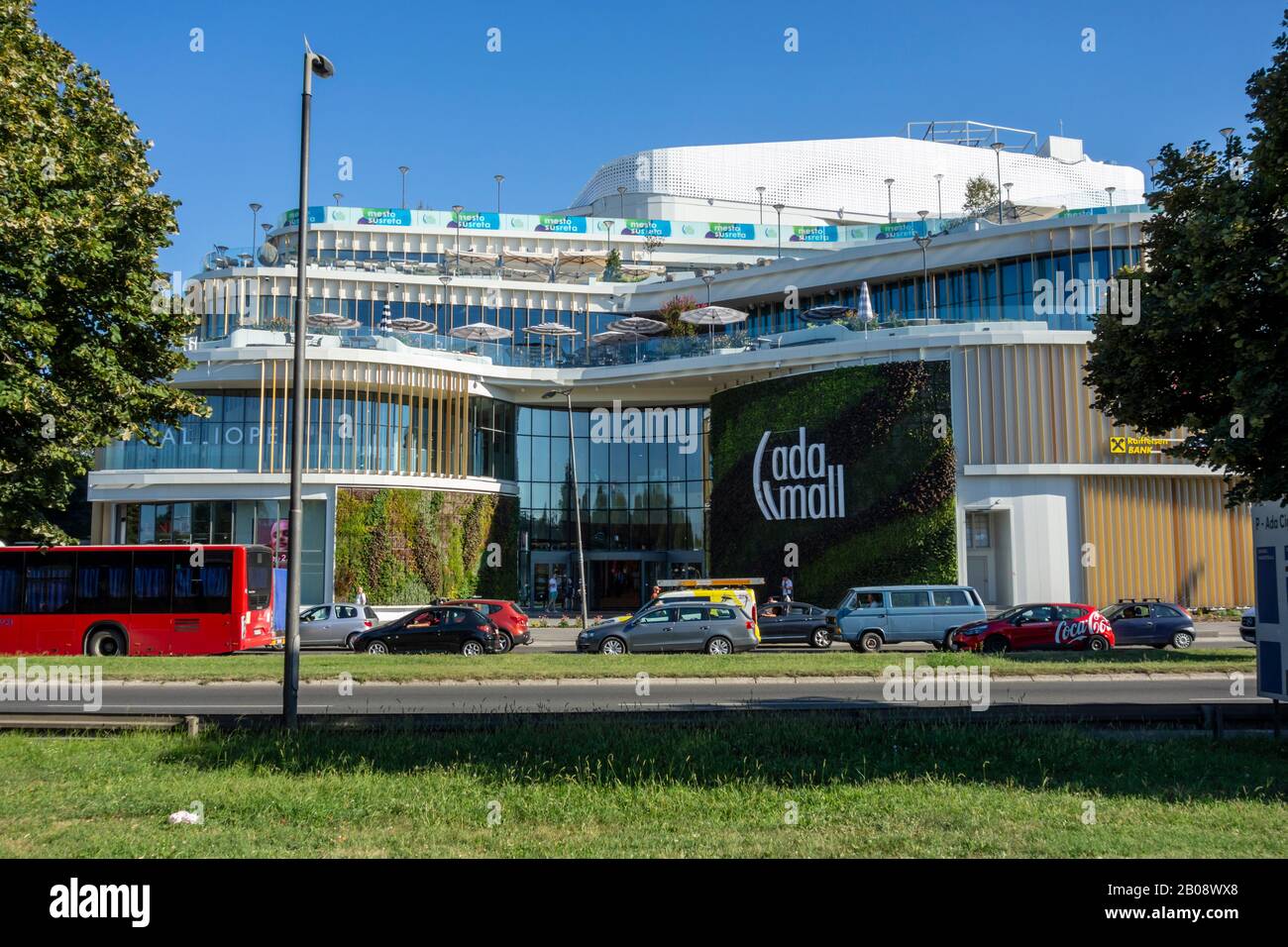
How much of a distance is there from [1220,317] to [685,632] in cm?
1574

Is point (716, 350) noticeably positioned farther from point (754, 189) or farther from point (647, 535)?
point (754, 189)

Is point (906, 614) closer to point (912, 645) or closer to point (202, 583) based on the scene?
→ point (912, 645)

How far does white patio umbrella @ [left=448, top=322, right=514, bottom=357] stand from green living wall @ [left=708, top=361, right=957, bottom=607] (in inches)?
590

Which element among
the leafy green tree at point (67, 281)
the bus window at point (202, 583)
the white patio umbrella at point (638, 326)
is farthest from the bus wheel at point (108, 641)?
the white patio umbrella at point (638, 326)

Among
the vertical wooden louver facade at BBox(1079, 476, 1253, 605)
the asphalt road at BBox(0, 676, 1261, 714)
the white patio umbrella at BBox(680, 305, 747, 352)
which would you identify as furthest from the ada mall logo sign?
the asphalt road at BBox(0, 676, 1261, 714)

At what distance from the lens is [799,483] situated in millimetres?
38969

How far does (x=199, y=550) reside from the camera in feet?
89.4

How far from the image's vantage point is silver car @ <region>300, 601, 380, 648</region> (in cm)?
3175

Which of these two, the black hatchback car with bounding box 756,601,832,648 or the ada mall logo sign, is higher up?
the ada mall logo sign

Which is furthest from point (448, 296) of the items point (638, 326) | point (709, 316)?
point (709, 316)

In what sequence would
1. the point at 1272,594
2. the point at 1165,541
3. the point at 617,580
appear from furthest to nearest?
the point at 617,580, the point at 1165,541, the point at 1272,594

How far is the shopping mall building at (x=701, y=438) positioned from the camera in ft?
121

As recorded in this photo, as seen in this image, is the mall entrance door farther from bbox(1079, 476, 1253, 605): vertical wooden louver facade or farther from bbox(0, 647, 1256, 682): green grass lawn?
bbox(0, 647, 1256, 682): green grass lawn
